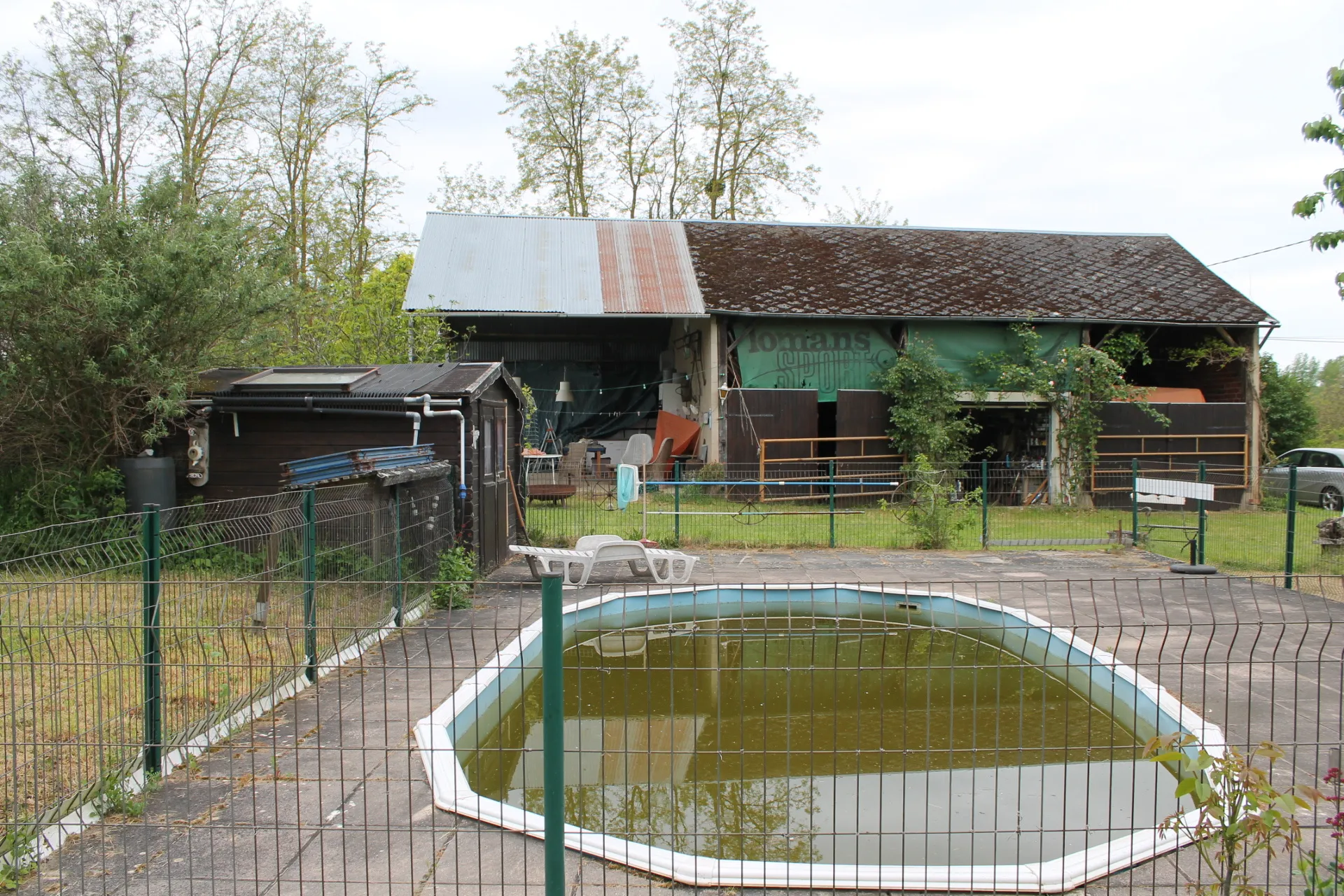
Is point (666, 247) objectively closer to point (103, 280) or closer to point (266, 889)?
point (103, 280)

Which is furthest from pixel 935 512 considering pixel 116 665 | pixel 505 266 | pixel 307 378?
pixel 505 266

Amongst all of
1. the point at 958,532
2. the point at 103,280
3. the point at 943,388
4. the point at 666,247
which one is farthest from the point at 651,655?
the point at 666,247

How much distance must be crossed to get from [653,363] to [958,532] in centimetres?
1191

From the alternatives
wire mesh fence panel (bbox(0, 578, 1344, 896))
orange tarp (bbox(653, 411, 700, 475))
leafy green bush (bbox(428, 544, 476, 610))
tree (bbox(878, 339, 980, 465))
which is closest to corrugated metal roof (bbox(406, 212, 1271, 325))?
tree (bbox(878, 339, 980, 465))

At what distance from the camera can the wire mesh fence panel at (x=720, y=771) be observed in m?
3.64

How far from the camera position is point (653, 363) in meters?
24.9

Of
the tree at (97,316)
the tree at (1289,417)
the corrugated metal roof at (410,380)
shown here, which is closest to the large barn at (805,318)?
the tree at (1289,417)

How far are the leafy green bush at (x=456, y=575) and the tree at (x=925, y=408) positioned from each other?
11.9 metres

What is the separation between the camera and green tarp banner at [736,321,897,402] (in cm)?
2080

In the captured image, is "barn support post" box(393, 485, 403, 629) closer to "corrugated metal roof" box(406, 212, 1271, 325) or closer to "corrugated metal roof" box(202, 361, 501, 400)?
"corrugated metal roof" box(202, 361, 501, 400)

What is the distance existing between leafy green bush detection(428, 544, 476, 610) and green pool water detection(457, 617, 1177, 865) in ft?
8.46

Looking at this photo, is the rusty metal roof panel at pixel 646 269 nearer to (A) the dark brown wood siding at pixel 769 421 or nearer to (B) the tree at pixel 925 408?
(A) the dark brown wood siding at pixel 769 421

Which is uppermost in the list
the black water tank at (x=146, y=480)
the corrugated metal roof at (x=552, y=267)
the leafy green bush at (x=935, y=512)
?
the corrugated metal roof at (x=552, y=267)

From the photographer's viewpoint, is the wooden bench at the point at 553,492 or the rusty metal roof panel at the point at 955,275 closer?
the wooden bench at the point at 553,492
